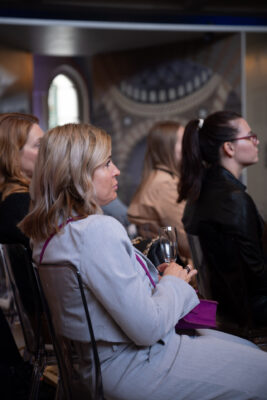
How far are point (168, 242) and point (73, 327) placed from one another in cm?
49

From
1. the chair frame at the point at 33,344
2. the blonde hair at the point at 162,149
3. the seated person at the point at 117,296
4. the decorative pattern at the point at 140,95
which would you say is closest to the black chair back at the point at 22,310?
the chair frame at the point at 33,344

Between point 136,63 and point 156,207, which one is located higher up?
point 136,63

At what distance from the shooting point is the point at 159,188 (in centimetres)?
409

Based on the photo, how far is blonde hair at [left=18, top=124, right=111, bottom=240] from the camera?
180 cm

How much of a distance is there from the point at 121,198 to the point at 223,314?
4.01 metres

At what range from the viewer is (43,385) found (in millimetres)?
3307

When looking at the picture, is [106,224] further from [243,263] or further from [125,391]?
[243,263]

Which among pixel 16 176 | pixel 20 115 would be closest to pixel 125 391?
pixel 16 176

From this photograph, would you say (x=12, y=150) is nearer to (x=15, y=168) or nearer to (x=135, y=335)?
(x=15, y=168)

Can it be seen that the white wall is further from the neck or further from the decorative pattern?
the neck

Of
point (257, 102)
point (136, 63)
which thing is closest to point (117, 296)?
point (257, 102)

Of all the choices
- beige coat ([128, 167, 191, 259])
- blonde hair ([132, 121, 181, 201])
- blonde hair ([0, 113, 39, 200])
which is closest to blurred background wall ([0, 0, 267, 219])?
blonde hair ([132, 121, 181, 201])

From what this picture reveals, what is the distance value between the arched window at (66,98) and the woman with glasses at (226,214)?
141 inches

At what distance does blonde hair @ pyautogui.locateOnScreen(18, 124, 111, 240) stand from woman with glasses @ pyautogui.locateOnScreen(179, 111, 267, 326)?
35.1 inches
